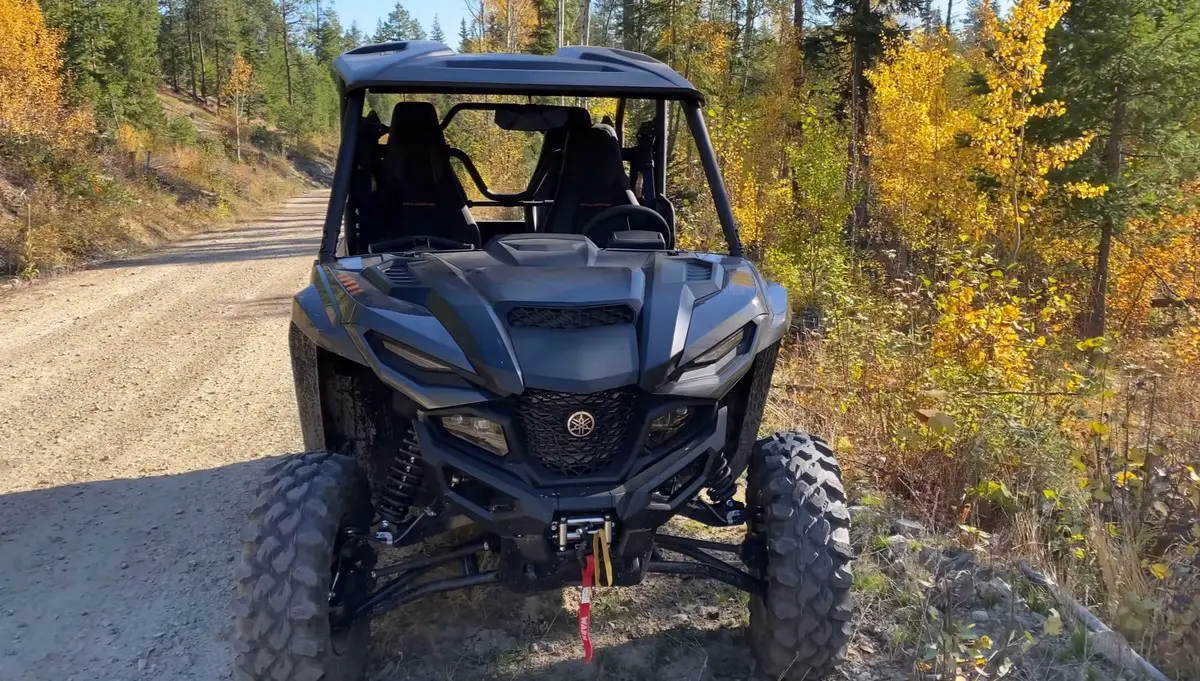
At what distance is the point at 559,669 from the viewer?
9.84 ft

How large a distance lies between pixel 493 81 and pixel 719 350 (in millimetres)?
1419

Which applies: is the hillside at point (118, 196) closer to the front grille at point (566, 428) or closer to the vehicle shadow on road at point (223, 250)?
the vehicle shadow on road at point (223, 250)

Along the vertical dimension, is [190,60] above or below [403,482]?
above

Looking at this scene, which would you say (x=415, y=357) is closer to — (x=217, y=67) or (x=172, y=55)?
(x=217, y=67)

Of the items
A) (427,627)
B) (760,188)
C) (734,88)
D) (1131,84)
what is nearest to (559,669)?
(427,627)

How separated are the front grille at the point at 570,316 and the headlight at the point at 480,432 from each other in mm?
313

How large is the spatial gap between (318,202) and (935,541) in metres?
35.0

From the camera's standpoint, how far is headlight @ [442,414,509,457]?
2.35m

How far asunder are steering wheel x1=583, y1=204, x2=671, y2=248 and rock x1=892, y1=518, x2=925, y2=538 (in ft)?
6.14

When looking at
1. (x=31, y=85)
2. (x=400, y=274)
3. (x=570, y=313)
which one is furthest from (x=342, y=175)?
(x=31, y=85)

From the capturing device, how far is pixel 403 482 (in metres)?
2.76

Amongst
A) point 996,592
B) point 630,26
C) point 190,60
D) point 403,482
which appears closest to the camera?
point 403,482

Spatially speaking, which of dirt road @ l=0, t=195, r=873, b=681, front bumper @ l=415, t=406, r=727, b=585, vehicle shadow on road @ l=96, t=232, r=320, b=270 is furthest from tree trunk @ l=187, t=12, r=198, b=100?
front bumper @ l=415, t=406, r=727, b=585

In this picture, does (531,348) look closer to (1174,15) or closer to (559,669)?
(559,669)
